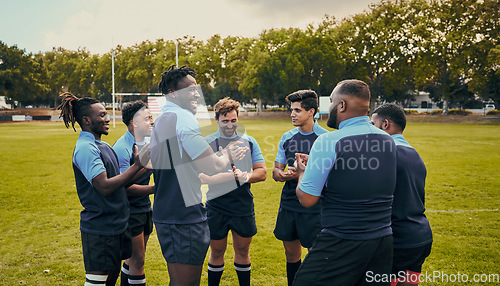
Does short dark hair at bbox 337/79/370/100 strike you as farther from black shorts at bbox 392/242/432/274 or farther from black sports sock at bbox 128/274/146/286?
black sports sock at bbox 128/274/146/286

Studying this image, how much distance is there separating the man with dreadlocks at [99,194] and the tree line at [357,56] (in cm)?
4945

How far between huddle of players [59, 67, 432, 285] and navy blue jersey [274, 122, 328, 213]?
0.03 metres

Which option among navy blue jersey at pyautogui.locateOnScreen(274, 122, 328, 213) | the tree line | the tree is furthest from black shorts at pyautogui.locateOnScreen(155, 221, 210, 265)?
the tree

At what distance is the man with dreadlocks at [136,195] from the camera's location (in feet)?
13.4

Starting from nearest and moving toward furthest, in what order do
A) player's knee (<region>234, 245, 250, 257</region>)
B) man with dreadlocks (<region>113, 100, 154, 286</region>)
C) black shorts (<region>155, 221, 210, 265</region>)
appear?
black shorts (<region>155, 221, 210, 265</region>) < man with dreadlocks (<region>113, 100, 154, 286</region>) < player's knee (<region>234, 245, 250, 257</region>)

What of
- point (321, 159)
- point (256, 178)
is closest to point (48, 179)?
point (256, 178)

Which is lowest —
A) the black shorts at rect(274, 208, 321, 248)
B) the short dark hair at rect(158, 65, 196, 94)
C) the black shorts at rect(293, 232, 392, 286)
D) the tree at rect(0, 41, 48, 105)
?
the black shorts at rect(274, 208, 321, 248)

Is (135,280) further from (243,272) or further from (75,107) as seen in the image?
(75,107)

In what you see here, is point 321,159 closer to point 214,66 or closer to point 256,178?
point 256,178

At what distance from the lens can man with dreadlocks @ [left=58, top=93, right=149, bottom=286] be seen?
10.3 ft

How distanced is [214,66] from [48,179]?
55343 millimetres

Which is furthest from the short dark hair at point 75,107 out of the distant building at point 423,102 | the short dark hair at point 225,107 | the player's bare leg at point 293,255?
the distant building at point 423,102

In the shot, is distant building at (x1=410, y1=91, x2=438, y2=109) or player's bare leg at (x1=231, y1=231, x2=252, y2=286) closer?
player's bare leg at (x1=231, y1=231, x2=252, y2=286)

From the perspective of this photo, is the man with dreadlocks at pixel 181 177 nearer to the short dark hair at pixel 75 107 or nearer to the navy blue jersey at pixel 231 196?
the short dark hair at pixel 75 107
